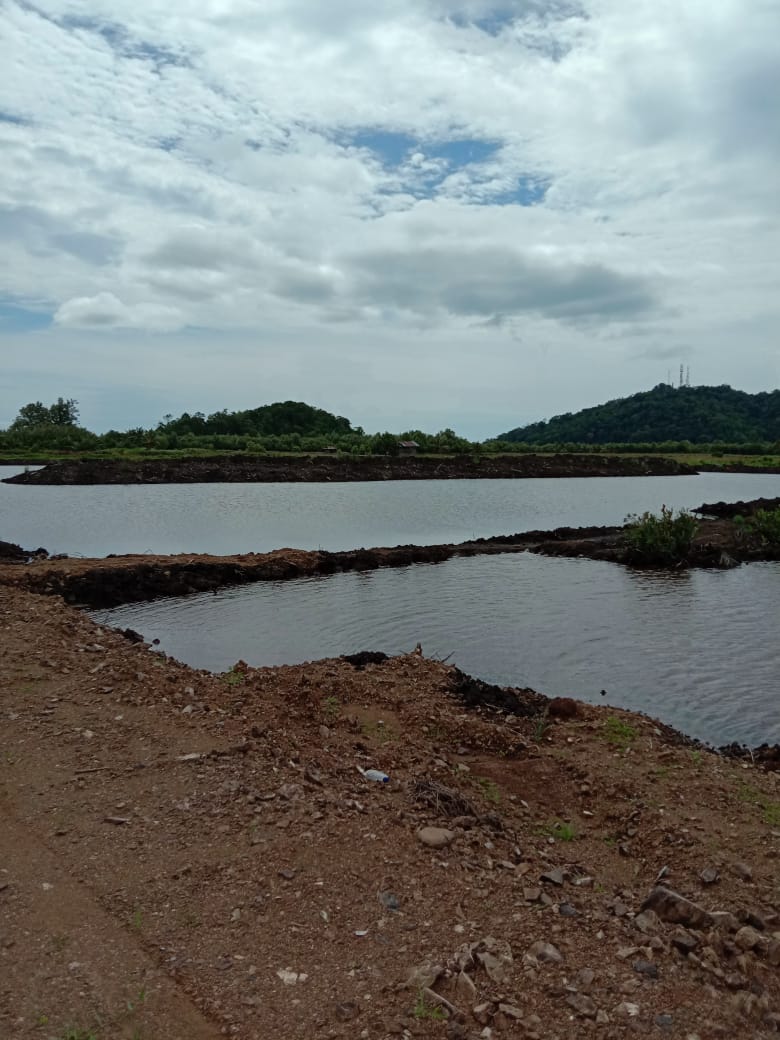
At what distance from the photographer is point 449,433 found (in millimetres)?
93250

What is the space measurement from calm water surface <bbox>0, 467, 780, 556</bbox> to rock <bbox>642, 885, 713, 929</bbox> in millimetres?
23334

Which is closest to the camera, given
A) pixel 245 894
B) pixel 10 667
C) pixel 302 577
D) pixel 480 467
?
pixel 245 894

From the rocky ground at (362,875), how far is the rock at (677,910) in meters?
0.01

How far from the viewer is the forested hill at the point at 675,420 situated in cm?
14312

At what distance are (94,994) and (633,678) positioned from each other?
9887 millimetres

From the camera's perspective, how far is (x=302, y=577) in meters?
22.5

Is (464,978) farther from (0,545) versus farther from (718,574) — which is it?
(0,545)

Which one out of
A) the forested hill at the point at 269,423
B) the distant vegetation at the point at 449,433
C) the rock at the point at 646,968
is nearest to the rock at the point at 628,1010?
the rock at the point at 646,968

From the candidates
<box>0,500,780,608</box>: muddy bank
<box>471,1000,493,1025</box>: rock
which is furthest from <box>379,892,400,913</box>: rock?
<box>0,500,780,608</box>: muddy bank

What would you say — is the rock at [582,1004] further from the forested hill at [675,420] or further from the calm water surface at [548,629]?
the forested hill at [675,420]

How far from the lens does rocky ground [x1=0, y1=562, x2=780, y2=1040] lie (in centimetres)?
390

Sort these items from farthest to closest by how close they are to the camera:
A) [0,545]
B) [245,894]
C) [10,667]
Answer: [0,545] < [10,667] < [245,894]

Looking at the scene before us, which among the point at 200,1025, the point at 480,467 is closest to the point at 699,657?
the point at 200,1025

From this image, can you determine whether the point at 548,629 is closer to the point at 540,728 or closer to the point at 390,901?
the point at 540,728
